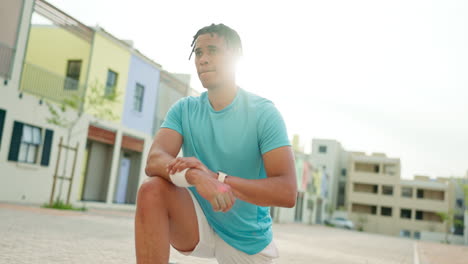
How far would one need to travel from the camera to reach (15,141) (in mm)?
14984

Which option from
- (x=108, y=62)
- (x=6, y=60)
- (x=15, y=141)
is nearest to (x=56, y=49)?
(x=108, y=62)

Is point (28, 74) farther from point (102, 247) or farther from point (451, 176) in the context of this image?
point (451, 176)

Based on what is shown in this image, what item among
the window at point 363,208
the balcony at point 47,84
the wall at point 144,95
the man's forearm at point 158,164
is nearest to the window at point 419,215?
the window at point 363,208

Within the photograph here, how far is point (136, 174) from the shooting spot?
922 inches

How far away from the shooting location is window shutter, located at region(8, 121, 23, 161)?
1484 cm

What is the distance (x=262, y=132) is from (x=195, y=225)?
0.61 m

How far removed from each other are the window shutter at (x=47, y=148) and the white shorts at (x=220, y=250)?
50.4 feet

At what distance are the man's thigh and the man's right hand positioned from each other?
0.23 m

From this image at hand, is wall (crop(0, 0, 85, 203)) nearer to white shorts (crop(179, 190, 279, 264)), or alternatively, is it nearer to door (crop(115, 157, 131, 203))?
door (crop(115, 157, 131, 203))

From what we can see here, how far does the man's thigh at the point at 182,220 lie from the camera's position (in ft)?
7.22

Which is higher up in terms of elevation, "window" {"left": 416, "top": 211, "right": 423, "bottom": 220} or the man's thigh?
the man's thigh

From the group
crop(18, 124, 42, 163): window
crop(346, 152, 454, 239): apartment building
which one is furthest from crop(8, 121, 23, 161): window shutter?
crop(346, 152, 454, 239): apartment building

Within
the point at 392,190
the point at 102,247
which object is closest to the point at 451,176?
the point at 392,190

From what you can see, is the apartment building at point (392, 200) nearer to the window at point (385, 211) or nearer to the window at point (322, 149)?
the window at point (385, 211)
